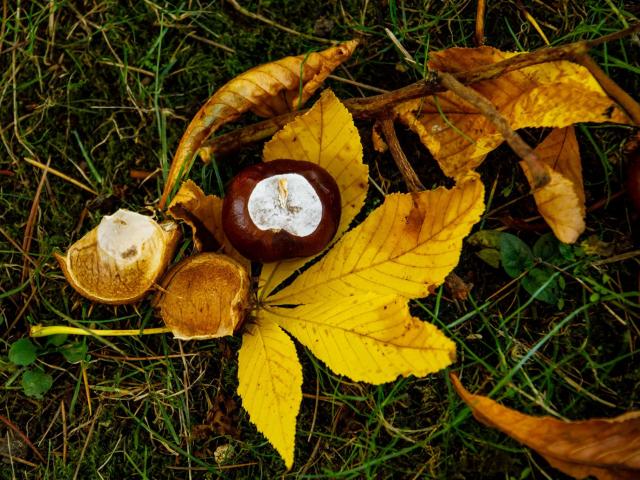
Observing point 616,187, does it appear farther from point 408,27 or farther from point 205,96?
point 205,96

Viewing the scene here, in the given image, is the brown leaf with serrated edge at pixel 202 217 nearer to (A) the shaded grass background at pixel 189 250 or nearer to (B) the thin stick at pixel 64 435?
(A) the shaded grass background at pixel 189 250

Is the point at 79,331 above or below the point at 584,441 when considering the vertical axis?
below

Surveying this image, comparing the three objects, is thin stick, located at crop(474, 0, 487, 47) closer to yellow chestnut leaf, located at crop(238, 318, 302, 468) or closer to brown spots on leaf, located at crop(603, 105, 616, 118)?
brown spots on leaf, located at crop(603, 105, 616, 118)

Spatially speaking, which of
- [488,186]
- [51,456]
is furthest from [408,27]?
[51,456]

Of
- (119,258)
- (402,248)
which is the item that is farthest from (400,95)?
(119,258)

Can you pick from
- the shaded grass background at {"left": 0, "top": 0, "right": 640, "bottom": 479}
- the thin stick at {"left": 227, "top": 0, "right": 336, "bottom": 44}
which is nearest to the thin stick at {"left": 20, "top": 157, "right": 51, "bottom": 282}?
the shaded grass background at {"left": 0, "top": 0, "right": 640, "bottom": 479}

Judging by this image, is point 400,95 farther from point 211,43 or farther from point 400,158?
point 211,43
